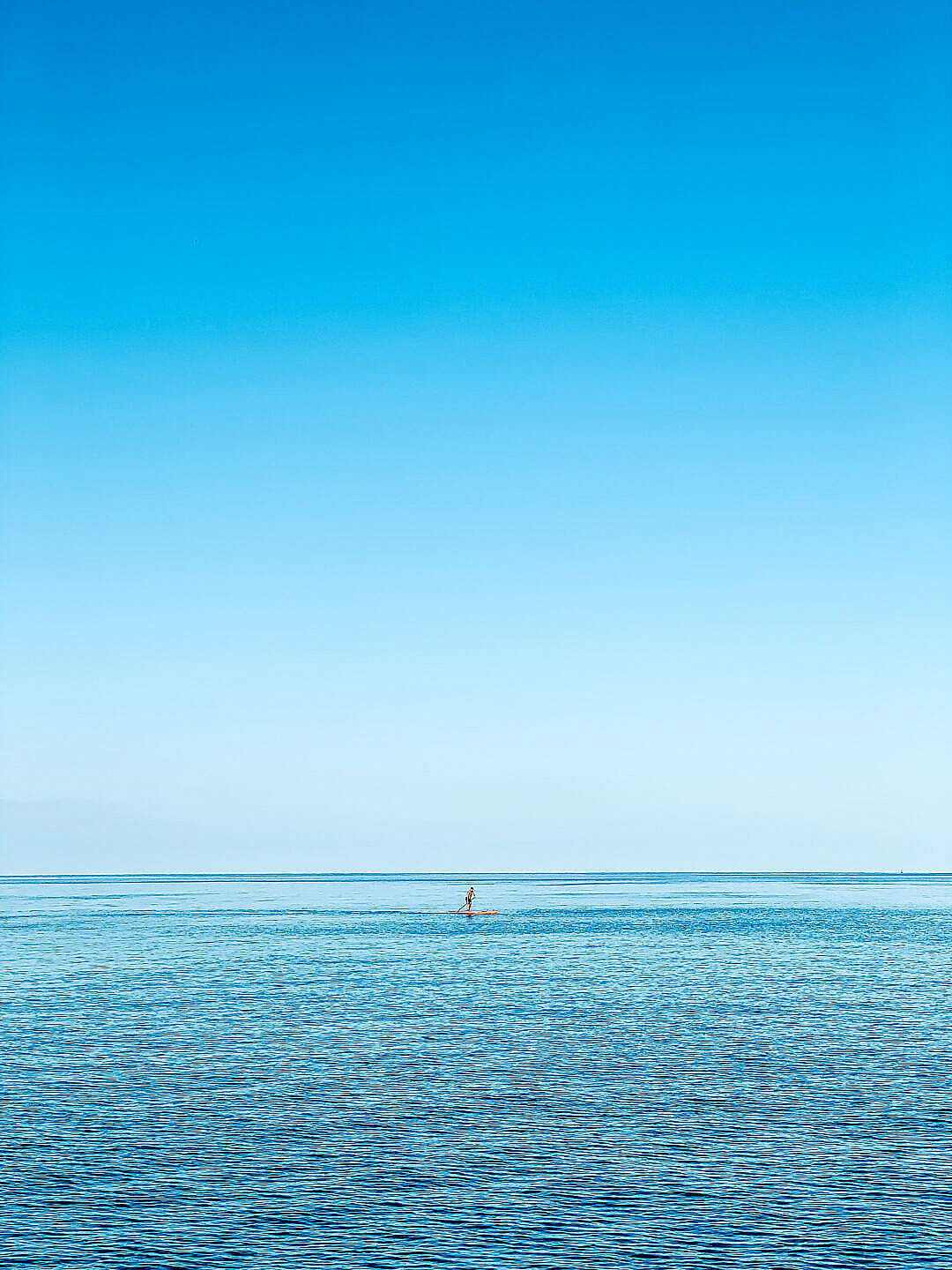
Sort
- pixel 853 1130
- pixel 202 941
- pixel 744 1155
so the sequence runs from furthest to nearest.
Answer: pixel 202 941
pixel 853 1130
pixel 744 1155

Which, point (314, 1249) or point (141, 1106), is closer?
point (314, 1249)

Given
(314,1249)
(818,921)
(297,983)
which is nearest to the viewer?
(314,1249)

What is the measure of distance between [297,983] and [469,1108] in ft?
112

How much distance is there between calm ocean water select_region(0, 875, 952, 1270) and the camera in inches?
892

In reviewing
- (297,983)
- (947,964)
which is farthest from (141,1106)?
(947,964)

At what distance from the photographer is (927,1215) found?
77.8 feet

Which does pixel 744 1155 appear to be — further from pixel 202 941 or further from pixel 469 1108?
pixel 202 941

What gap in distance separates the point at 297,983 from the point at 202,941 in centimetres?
4059

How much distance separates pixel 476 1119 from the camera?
31703 mm

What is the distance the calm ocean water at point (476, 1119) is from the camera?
22.7 m

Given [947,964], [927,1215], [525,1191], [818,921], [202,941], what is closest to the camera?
[927,1215]

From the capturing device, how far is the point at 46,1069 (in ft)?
128

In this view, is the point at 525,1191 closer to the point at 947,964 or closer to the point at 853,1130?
the point at 853,1130

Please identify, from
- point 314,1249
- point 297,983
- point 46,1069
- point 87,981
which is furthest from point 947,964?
point 314,1249
